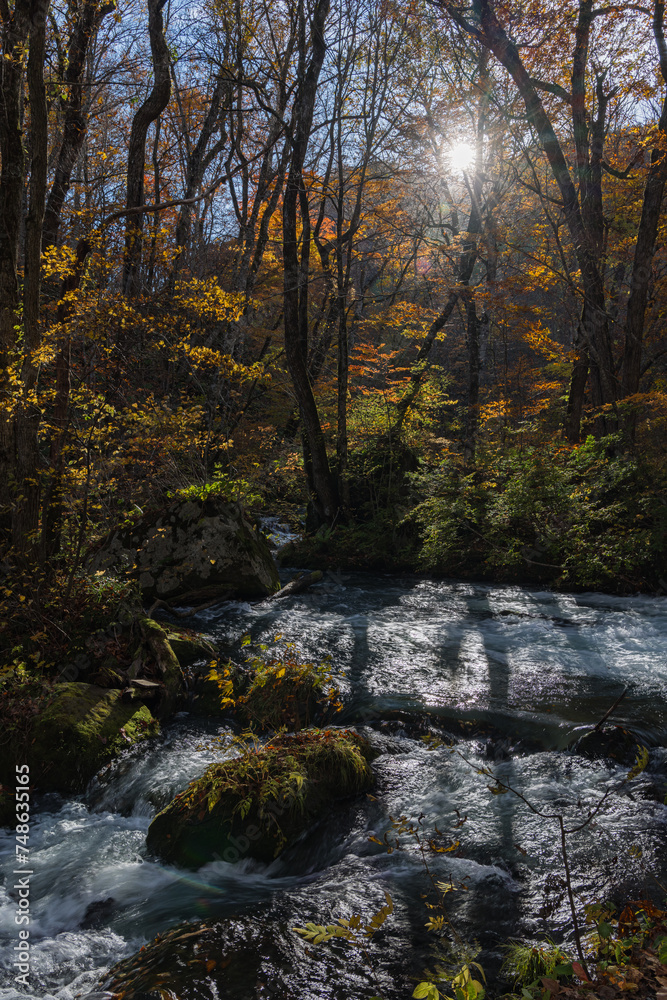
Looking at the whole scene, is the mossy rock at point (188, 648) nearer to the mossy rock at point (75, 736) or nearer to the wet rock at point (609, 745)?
the mossy rock at point (75, 736)

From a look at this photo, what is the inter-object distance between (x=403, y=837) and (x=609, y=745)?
1836 mm

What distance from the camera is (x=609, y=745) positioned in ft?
14.5

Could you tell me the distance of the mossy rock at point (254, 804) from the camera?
370 centimetres

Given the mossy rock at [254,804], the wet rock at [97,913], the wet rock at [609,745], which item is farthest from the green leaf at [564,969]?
the wet rock at [97,913]

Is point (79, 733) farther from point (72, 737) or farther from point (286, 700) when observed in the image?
point (286, 700)

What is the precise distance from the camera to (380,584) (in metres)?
10.7

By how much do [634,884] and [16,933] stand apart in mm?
3394

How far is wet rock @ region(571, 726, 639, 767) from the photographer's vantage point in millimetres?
4327

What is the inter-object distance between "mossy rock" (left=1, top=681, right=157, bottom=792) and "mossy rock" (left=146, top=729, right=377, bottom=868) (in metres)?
1.20

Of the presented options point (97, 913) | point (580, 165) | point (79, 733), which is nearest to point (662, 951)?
point (97, 913)

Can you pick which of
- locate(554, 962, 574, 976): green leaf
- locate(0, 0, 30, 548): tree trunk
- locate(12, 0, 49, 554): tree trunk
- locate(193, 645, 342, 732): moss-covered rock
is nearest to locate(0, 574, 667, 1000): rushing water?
locate(193, 645, 342, 732): moss-covered rock

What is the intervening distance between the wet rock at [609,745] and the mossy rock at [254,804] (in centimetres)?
174

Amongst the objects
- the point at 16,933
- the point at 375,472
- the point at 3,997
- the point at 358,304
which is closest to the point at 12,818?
the point at 16,933

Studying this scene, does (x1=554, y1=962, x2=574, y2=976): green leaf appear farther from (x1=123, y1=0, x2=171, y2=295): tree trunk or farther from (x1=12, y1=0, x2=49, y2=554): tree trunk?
(x1=123, y1=0, x2=171, y2=295): tree trunk
